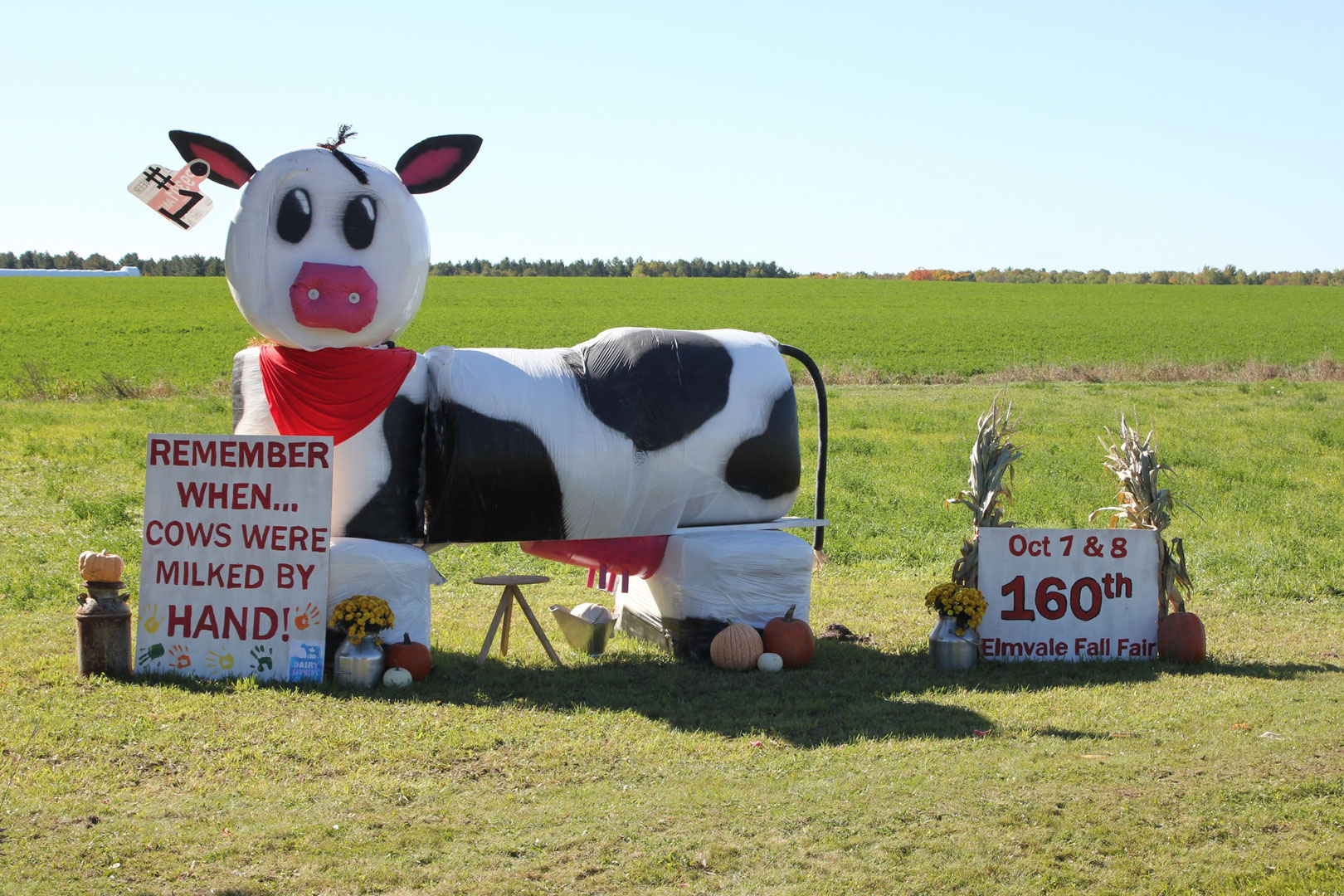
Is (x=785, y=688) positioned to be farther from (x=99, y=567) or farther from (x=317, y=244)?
(x=99, y=567)

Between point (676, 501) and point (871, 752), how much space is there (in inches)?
99.0

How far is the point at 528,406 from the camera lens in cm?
772

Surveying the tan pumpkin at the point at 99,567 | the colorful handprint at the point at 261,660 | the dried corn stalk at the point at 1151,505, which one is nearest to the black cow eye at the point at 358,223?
the tan pumpkin at the point at 99,567

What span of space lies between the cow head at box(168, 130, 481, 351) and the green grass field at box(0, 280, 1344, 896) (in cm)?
208

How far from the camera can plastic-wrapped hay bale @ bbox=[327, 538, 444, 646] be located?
742 centimetres

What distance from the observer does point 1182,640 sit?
317 inches

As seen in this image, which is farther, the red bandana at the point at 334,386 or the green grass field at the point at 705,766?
the red bandana at the point at 334,386

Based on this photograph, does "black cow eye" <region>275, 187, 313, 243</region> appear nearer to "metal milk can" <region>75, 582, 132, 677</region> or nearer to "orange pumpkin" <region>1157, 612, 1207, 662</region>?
"metal milk can" <region>75, 582, 132, 677</region>

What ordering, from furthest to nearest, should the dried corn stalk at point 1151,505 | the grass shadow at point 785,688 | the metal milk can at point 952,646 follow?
the dried corn stalk at point 1151,505 < the metal milk can at point 952,646 < the grass shadow at point 785,688

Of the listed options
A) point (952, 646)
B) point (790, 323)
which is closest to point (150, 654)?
point (952, 646)

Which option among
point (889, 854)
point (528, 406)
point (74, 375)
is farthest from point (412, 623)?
point (74, 375)

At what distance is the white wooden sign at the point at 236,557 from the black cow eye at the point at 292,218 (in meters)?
1.16

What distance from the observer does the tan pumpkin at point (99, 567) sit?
7.24 m

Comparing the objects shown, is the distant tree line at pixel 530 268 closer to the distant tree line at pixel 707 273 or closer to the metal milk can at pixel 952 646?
the distant tree line at pixel 707 273
